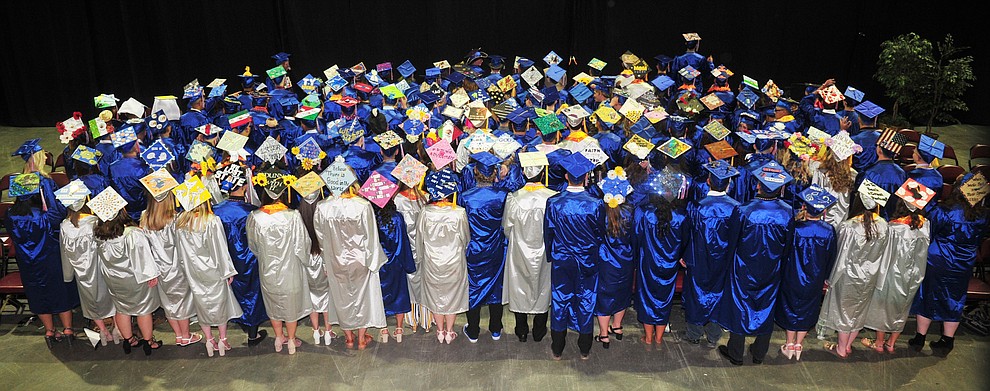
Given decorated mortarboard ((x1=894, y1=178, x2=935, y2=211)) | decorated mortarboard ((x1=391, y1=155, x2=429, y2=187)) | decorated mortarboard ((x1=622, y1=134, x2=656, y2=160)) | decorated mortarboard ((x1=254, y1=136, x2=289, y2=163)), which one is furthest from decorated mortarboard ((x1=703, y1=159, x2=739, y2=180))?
decorated mortarboard ((x1=254, y1=136, x2=289, y2=163))

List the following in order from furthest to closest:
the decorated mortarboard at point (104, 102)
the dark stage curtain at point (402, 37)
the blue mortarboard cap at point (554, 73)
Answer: the dark stage curtain at point (402, 37), the blue mortarboard cap at point (554, 73), the decorated mortarboard at point (104, 102)

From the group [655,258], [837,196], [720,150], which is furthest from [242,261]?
[837,196]

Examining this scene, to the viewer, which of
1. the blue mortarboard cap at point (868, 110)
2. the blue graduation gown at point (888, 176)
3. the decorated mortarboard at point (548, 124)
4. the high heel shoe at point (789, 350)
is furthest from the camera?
the blue mortarboard cap at point (868, 110)

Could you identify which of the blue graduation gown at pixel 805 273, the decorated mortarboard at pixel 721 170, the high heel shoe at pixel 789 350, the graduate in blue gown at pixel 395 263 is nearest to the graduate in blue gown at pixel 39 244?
the graduate in blue gown at pixel 395 263

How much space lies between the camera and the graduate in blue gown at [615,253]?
4.73 meters

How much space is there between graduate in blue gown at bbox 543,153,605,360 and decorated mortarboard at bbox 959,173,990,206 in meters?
2.77

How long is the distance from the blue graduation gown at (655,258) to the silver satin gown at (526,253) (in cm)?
76

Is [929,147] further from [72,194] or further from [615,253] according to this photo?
[72,194]

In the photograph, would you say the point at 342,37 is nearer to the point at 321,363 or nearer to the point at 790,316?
the point at 321,363

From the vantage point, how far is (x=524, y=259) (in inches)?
200

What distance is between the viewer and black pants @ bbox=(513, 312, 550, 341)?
5348mm

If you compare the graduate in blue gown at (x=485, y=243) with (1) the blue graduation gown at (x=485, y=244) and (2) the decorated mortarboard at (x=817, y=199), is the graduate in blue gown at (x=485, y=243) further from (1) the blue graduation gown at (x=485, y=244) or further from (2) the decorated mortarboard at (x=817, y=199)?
(2) the decorated mortarboard at (x=817, y=199)

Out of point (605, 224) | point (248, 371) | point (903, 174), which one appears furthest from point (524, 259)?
point (903, 174)

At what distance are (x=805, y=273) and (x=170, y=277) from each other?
501 centimetres
